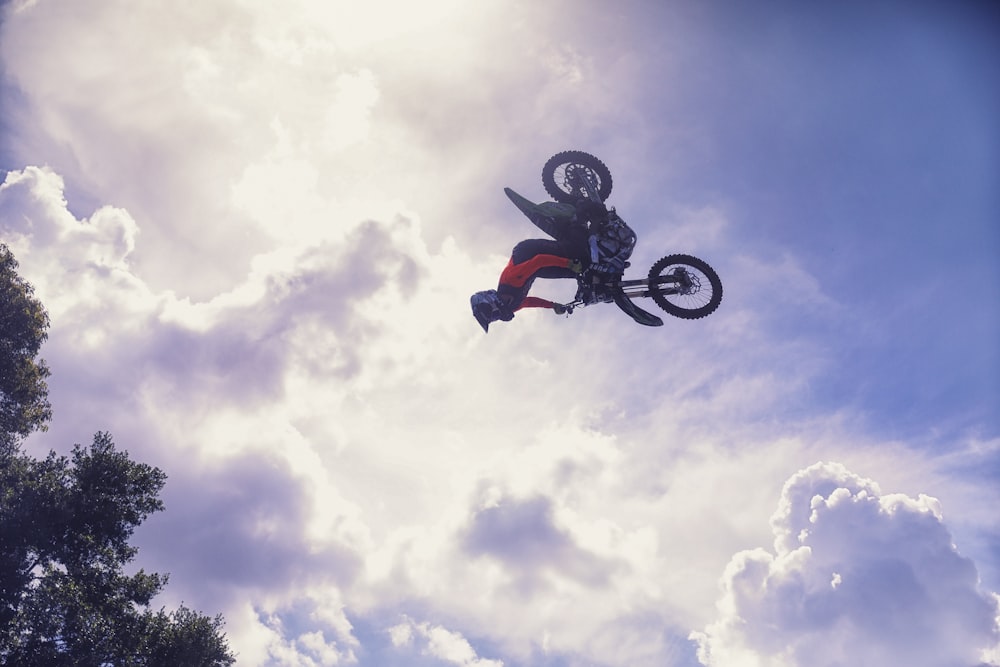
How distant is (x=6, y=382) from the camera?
17.2 m

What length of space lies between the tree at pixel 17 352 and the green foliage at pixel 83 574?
115 cm

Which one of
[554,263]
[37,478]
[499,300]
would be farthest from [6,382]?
[554,263]

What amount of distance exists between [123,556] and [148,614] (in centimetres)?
212

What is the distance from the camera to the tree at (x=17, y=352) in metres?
17.1

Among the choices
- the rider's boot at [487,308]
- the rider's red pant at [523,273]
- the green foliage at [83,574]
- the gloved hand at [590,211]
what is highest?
the gloved hand at [590,211]

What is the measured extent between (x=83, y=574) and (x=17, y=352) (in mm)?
7489

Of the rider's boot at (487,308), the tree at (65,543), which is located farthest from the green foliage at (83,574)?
the rider's boot at (487,308)

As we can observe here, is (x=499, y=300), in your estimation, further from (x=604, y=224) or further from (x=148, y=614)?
(x=148, y=614)

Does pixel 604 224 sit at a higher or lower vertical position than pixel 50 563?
higher

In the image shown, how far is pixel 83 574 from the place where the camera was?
17141 millimetres

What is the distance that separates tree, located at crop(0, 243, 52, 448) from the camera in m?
17.1

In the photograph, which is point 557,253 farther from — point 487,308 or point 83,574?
point 83,574

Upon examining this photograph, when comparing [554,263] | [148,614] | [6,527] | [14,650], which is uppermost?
[554,263]

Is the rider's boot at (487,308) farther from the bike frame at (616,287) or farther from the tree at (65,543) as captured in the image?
the tree at (65,543)
